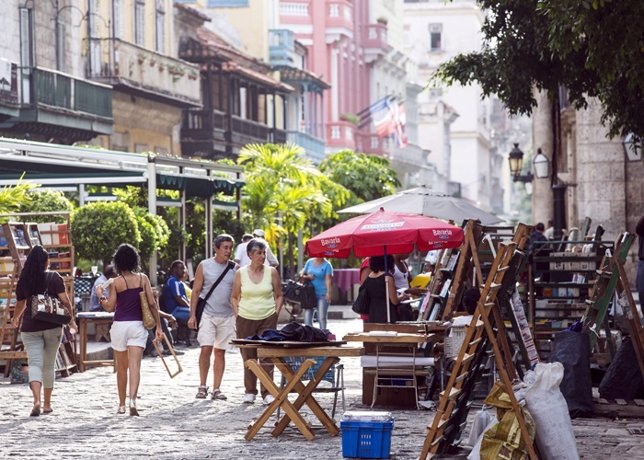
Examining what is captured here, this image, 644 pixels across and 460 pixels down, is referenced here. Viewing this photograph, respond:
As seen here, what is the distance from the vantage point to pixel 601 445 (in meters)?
12.1

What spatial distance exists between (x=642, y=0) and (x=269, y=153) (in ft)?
82.6

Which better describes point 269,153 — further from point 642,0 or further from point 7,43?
point 642,0

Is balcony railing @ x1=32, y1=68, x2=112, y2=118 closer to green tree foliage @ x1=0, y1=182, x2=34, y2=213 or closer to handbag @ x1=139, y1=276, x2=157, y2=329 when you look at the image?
green tree foliage @ x1=0, y1=182, x2=34, y2=213

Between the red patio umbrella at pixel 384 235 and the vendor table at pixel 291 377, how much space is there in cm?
469

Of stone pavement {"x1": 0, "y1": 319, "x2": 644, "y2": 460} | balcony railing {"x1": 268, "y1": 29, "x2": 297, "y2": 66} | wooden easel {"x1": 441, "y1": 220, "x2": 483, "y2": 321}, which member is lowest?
stone pavement {"x1": 0, "y1": 319, "x2": 644, "y2": 460}

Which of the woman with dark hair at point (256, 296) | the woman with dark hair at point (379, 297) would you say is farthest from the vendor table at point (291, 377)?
the woman with dark hair at point (379, 297)

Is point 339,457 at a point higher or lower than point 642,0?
lower

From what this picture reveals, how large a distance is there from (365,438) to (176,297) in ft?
41.2

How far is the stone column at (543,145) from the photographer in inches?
1543

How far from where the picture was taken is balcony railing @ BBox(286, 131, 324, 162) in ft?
197

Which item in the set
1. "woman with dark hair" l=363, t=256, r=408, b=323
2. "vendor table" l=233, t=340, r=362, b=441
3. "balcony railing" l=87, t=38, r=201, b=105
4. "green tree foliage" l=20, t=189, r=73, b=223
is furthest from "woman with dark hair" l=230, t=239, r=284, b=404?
"balcony railing" l=87, t=38, r=201, b=105

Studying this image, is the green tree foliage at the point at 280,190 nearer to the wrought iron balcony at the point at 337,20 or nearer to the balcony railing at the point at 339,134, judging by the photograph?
the balcony railing at the point at 339,134

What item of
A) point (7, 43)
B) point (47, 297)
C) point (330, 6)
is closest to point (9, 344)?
point (47, 297)

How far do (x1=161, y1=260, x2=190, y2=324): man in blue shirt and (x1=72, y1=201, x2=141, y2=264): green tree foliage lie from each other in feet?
2.47
